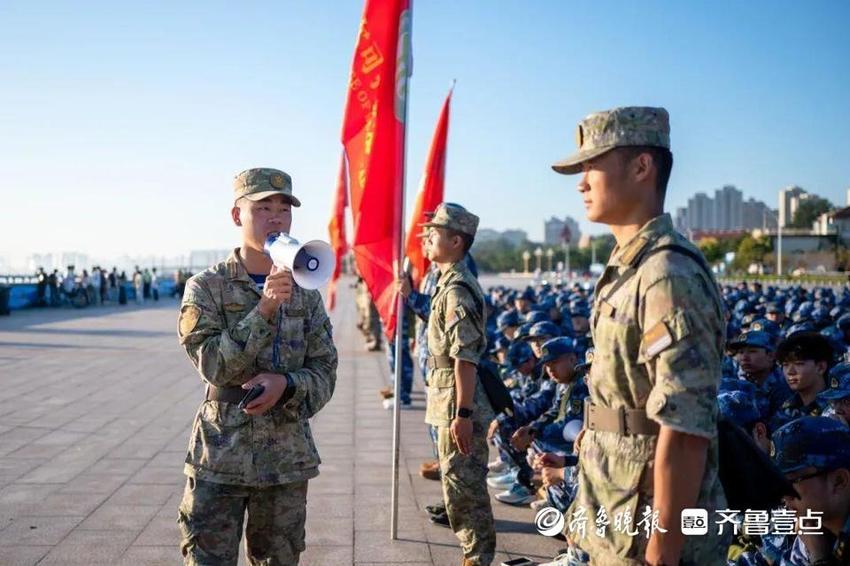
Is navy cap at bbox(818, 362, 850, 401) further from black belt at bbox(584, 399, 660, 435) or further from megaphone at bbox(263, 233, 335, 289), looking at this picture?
Answer: megaphone at bbox(263, 233, 335, 289)

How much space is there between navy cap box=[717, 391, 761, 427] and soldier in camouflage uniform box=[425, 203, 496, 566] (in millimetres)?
1289

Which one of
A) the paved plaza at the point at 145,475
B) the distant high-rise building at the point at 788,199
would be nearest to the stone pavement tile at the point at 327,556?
the paved plaza at the point at 145,475

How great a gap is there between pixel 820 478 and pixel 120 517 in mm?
4441

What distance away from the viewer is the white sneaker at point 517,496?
20.4ft

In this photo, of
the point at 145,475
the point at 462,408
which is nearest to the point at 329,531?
the point at 462,408

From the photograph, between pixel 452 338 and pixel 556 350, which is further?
pixel 556 350

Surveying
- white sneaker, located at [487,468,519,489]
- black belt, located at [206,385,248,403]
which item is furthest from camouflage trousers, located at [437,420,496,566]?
white sneaker, located at [487,468,519,489]

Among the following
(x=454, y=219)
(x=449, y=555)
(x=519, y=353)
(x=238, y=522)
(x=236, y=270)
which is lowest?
(x=449, y=555)

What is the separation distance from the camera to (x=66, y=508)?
573cm

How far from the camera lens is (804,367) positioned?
5.31 meters

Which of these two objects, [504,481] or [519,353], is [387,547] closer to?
[504,481]

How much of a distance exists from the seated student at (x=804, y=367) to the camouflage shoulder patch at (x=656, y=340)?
3.31 metres

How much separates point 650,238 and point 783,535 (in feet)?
6.03

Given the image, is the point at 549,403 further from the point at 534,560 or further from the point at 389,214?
the point at 389,214
